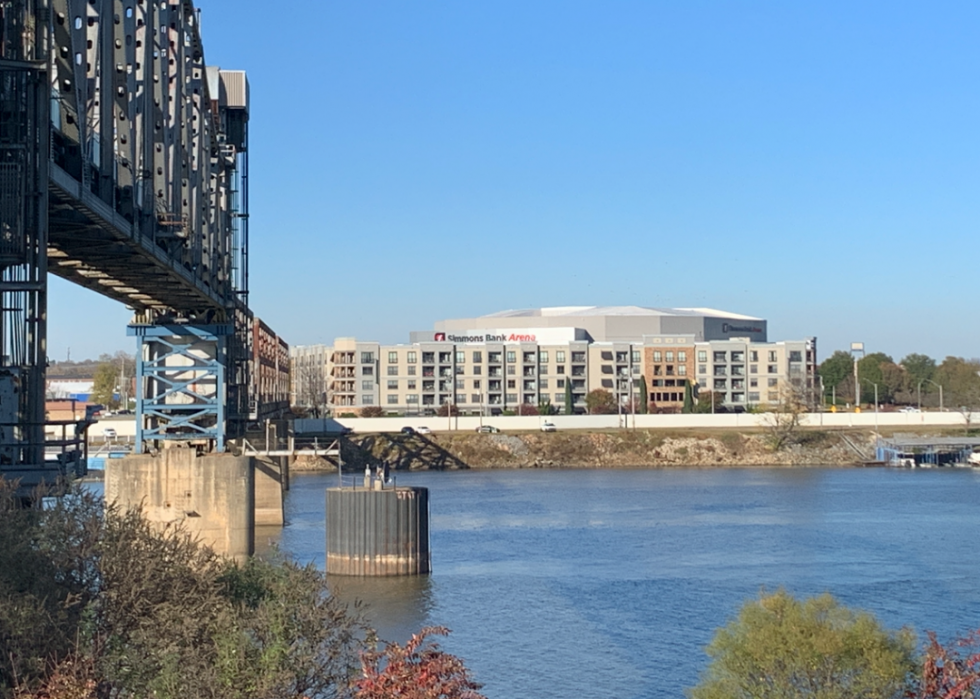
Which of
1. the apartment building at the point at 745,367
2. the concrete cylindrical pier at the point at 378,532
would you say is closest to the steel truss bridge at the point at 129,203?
the concrete cylindrical pier at the point at 378,532

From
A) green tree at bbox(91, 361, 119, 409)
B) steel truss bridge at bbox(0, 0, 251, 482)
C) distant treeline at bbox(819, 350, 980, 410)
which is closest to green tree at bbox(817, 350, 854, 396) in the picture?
distant treeline at bbox(819, 350, 980, 410)

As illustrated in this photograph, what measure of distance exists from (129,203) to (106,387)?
134m

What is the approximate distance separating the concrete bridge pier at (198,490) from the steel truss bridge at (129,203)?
2.21 metres

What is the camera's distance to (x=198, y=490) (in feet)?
156

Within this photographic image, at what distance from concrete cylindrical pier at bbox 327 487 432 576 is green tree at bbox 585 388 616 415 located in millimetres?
100936

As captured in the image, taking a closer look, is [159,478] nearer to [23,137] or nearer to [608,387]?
[23,137]

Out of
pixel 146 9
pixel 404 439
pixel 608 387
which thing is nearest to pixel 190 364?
pixel 146 9

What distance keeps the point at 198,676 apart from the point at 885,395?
6601 inches

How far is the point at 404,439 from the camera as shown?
4252 inches

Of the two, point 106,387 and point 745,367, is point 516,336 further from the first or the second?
point 106,387

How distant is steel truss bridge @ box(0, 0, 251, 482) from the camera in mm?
22094

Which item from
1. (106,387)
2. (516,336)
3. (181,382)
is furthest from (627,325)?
(181,382)

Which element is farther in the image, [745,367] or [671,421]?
[745,367]

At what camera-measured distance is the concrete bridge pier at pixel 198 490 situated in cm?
4697
